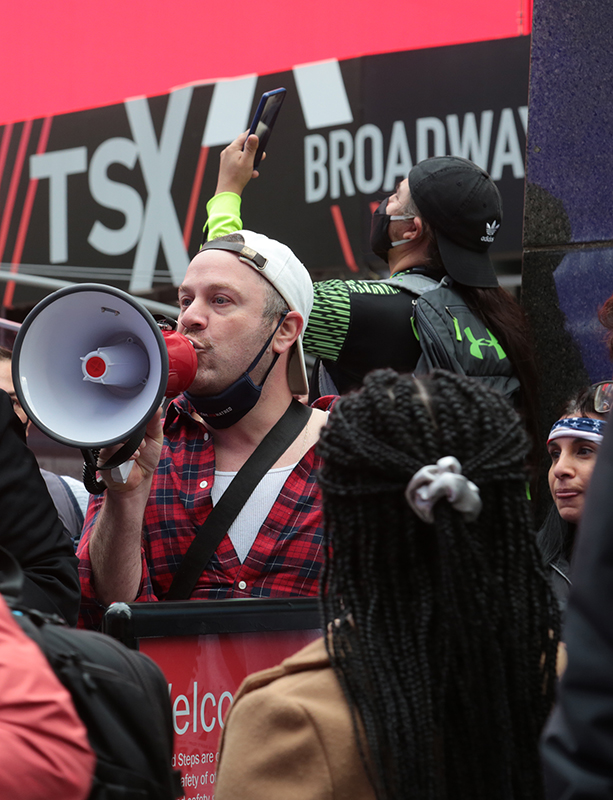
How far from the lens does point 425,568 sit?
4.63 feet

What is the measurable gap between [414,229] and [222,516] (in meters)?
1.37

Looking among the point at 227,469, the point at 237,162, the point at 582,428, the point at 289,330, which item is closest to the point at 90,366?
Result: the point at 227,469

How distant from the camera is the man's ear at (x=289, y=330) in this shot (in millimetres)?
3043

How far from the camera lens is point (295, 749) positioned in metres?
1.35

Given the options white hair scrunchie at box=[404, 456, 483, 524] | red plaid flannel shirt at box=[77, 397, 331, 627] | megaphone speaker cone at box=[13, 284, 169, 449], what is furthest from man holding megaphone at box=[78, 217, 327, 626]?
white hair scrunchie at box=[404, 456, 483, 524]

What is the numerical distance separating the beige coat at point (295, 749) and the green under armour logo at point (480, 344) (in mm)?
2000

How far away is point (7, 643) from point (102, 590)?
1502 mm

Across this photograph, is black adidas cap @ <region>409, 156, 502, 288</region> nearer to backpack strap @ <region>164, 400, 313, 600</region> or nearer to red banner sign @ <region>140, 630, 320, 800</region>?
backpack strap @ <region>164, 400, 313, 600</region>

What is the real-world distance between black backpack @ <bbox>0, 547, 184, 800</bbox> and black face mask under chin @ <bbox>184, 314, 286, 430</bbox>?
152cm

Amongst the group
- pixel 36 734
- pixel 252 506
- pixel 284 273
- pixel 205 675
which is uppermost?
pixel 284 273

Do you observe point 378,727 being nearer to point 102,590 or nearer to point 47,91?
point 102,590

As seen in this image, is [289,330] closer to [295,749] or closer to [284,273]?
[284,273]

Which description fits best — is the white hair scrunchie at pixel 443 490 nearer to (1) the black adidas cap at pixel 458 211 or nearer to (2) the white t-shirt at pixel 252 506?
(2) the white t-shirt at pixel 252 506

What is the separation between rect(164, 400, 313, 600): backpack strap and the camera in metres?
2.68
